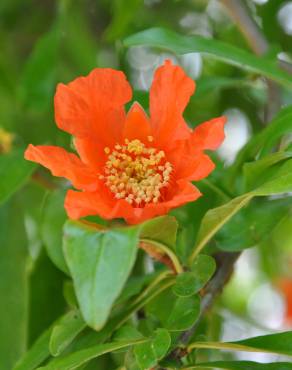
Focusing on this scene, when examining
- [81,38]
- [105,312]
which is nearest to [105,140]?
[105,312]

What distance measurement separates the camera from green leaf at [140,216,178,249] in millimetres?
729

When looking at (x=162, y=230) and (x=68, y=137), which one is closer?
(x=162, y=230)

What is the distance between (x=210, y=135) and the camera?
77 cm

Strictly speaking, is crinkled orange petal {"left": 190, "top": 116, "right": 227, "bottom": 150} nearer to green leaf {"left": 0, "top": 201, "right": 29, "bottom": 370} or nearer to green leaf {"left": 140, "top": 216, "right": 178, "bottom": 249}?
green leaf {"left": 140, "top": 216, "right": 178, "bottom": 249}

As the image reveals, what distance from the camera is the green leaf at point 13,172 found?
0.92 metres

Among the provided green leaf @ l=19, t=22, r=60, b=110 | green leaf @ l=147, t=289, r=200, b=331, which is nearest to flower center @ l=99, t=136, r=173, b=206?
green leaf @ l=147, t=289, r=200, b=331

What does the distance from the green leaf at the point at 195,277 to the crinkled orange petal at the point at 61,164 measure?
0.12 meters

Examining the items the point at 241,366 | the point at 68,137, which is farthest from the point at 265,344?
the point at 68,137

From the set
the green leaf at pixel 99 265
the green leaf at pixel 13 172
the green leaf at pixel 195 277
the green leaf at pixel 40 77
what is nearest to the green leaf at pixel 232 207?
the green leaf at pixel 195 277

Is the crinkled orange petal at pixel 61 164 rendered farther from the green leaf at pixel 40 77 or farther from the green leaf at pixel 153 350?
the green leaf at pixel 40 77

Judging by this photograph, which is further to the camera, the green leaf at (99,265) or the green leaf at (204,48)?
the green leaf at (204,48)

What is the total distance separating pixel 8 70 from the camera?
57.0 inches

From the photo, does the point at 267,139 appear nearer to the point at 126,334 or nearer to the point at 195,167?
the point at 195,167

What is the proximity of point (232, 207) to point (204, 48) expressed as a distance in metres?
0.18
